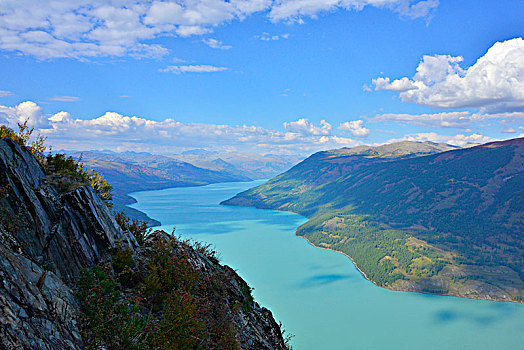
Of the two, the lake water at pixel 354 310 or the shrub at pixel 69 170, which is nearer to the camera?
the shrub at pixel 69 170

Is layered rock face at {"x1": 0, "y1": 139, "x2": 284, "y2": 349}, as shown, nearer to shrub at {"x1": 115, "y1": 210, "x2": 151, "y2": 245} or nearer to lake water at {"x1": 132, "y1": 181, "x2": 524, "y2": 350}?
shrub at {"x1": 115, "y1": 210, "x2": 151, "y2": 245}

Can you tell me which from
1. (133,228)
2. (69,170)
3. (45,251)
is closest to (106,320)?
(45,251)

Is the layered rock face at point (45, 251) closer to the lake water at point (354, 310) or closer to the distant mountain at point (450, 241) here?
the lake water at point (354, 310)

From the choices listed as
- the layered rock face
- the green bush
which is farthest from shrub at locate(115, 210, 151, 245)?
the green bush

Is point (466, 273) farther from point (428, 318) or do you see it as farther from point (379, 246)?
point (428, 318)

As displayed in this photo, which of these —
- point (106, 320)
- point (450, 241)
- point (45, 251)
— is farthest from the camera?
point (450, 241)

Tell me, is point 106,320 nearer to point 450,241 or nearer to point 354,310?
point 354,310

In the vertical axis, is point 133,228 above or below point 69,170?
below

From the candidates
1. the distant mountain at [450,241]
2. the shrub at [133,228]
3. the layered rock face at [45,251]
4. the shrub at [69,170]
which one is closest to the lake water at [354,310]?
the distant mountain at [450,241]

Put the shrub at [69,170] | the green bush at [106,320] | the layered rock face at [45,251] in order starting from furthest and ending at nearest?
the shrub at [69,170] < the green bush at [106,320] < the layered rock face at [45,251]
